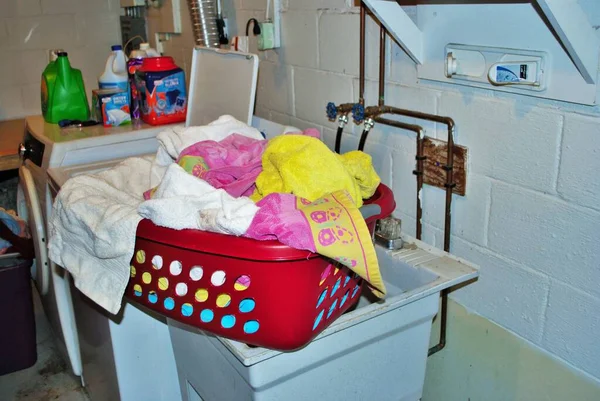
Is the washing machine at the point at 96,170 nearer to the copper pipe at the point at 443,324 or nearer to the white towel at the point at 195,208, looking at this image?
the white towel at the point at 195,208

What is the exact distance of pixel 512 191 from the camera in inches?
48.4

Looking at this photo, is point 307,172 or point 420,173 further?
point 420,173

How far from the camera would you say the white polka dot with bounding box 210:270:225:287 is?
986mm

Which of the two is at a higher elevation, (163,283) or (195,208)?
(195,208)

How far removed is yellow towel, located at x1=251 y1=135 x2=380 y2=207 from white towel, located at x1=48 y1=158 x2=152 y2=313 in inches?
10.1

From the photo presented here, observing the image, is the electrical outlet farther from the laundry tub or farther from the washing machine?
the washing machine

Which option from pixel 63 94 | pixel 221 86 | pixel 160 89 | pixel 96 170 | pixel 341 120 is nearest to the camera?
pixel 341 120

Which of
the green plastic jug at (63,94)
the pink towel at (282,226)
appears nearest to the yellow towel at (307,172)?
the pink towel at (282,226)

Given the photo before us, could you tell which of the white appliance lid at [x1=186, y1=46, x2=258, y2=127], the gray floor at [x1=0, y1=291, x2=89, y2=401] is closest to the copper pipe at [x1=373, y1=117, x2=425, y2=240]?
the white appliance lid at [x1=186, y1=46, x2=258, y2=127]

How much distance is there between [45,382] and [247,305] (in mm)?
1640

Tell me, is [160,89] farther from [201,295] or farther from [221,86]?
[201,295]

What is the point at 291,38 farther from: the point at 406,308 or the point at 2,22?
the point at 2,22

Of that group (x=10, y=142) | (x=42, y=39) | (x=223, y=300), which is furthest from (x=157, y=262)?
(x=42, y=39)

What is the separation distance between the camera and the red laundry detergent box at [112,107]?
2.00 meters
